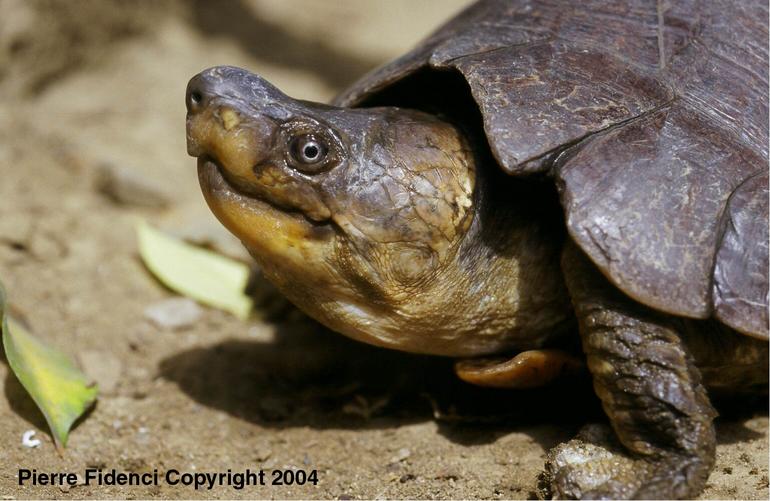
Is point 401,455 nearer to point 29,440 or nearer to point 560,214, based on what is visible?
point 560,214

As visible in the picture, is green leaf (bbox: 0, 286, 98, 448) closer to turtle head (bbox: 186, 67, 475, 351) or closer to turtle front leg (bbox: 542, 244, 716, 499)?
turtle head (bbox: 186, 67, 475, 351)

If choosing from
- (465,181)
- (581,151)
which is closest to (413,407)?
(465,181)

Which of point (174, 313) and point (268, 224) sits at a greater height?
point (174, 313)

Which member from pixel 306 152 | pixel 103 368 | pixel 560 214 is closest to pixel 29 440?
pixel 103 368

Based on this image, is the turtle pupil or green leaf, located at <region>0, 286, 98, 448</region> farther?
green leaf, located at <region>0, 286, 98, 448</region>

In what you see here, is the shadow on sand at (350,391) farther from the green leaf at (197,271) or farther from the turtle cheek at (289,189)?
the turtle cheek at (289,189)

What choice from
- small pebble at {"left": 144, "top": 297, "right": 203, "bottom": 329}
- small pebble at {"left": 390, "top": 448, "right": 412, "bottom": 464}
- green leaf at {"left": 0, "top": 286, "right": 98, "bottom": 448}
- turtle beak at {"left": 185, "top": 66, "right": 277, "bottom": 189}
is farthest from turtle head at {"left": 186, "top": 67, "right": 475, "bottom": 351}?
small pebble at {"left": 144, "top": 297, "right": 203, "bottom": 329}

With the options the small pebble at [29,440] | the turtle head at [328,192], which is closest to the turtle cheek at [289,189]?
the turtle head at [328,192]
